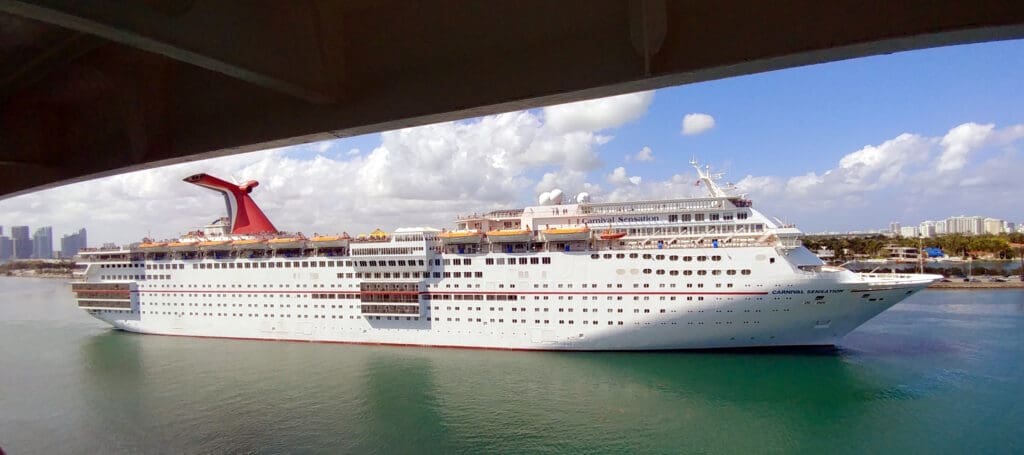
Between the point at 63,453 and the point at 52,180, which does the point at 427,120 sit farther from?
the point at 63,453

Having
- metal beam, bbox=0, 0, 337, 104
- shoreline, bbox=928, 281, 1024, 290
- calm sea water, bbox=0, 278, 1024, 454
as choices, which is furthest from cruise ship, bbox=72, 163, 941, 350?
shoreline, bbox=928, 281, 1024, 290

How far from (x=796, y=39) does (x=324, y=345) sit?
15318 mm

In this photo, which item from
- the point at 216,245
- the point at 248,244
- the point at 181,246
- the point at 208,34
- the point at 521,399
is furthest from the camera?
the point at 181,246

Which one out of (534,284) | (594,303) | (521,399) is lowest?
(521,399)

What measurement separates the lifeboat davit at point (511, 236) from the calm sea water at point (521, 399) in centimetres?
302

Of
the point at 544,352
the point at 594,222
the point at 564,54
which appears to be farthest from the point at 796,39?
the point at 594,222

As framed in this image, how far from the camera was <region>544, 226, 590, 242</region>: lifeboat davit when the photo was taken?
13172mm

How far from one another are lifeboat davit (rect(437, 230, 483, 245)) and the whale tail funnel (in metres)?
9.34

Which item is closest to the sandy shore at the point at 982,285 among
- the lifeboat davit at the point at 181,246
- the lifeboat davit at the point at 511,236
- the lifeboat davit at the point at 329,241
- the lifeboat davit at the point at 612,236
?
the lifeboat davit at the point at 612,236

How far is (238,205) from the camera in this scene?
20.3 meters

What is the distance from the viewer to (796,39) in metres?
1.69

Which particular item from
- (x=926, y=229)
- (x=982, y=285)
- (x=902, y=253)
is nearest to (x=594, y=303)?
(x=982, y=285)

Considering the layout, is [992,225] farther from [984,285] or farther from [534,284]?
[534,284]

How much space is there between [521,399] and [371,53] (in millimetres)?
8465
